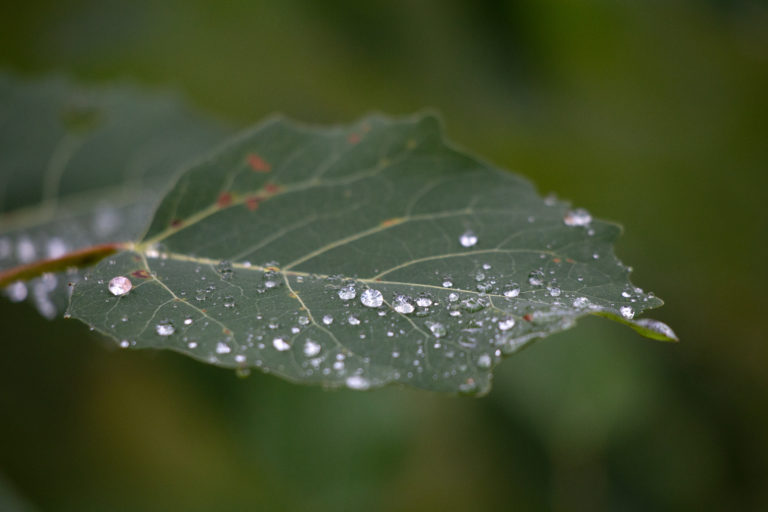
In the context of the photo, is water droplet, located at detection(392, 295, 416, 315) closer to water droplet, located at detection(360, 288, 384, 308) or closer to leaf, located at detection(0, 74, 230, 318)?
water droplet, located at detection(360, 288, 384, 308)

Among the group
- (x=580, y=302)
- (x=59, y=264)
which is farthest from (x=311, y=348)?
(x=59, y=264)

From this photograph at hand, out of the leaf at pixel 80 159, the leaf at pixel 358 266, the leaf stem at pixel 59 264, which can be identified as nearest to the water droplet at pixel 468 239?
the leaf at pixel 358 266

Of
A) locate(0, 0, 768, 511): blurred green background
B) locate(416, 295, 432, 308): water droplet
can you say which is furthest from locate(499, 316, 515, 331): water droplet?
locate(0, 0, 768, 511): blurred green background

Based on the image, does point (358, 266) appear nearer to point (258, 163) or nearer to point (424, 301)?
point (424, 301)

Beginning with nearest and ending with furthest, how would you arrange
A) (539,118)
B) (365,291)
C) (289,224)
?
(365,291) < (289,224) < (539,118)

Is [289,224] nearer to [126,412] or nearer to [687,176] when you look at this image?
[126,412]

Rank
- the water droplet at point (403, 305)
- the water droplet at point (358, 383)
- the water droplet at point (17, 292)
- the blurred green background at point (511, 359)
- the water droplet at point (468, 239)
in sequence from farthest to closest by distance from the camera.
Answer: the blurred green background at point (511, 359) → the water droplet at point (17, 292) → the water droplet at point (468, 239) → the water droplet at point (403, 305) → the water droplet at point (358, 383)

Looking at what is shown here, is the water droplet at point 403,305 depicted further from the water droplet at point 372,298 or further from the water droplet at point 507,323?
the water droplet at point 507,323

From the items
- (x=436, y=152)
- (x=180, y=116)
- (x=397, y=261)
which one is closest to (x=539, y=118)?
(x=180, y=116)
